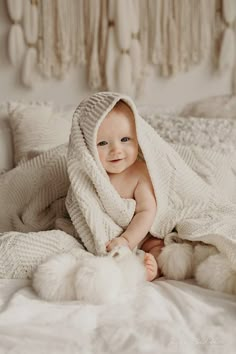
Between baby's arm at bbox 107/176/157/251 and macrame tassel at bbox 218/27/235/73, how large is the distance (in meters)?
1.12

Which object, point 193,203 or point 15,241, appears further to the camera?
point 193,203

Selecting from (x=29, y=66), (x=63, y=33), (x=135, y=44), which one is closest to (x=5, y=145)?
(x=29, y=66)

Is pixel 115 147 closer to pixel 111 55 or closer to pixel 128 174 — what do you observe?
pixel 128 174

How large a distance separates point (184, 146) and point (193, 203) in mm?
300

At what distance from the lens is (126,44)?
2.26 meters

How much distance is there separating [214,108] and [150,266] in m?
0.95

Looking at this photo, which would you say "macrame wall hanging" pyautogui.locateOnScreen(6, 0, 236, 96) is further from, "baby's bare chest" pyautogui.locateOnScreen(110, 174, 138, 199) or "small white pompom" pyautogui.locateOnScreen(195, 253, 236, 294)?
"small white pompom" pyautogui.locateOnScreen(195, 253, 236, 294)

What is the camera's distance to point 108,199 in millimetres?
1263

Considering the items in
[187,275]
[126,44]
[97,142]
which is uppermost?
[126,44]

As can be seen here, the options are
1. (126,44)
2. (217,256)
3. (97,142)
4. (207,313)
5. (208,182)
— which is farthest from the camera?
(126,44)

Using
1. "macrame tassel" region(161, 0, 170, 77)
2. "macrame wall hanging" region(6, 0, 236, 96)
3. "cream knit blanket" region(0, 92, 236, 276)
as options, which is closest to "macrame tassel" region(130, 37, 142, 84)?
"macrame wall hanging" region(6, 0, 236, 96)

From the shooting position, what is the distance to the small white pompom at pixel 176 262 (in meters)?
1.20

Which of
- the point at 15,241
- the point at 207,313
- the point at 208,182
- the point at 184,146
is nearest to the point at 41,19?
the point at 184,146

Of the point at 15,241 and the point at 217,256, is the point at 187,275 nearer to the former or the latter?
the point at 217,256
